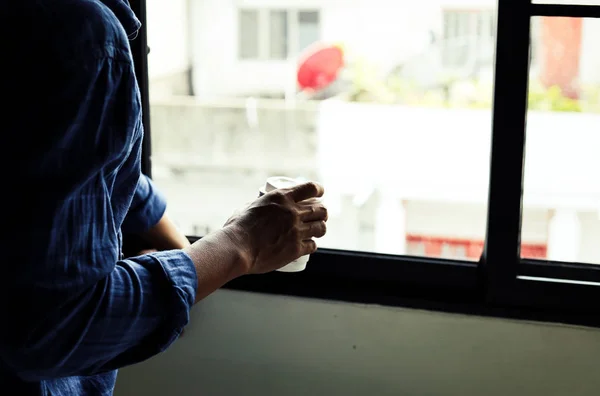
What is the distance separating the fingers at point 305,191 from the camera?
954 millimetres

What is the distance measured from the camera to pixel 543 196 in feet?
5.17

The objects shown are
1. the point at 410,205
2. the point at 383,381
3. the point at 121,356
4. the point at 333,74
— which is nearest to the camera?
the point at 121,356

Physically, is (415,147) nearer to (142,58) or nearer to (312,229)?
(142,58)

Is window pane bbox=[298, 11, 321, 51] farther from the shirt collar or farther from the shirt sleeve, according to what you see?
the shirt collar

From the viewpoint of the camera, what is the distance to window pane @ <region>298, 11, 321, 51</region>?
355 centimetres

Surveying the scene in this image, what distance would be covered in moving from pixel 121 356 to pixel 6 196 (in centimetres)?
21

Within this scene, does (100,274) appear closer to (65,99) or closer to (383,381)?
(65,99)

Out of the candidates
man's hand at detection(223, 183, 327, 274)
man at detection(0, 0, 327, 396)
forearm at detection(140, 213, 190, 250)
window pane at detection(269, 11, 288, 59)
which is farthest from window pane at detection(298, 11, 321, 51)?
man at detection(0, 0, 327, 396)

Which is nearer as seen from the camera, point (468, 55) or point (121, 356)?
point (121, 356)

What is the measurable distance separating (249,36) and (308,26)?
42 cm

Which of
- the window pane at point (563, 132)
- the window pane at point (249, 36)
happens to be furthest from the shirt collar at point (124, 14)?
the window pane at point (249, 36)

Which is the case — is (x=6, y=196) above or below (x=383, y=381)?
above

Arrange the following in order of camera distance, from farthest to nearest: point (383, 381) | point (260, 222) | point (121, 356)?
point (383, 381), point (260, 222), point (121, 356)

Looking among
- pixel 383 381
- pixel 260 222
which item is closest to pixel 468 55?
pixel 383 381
